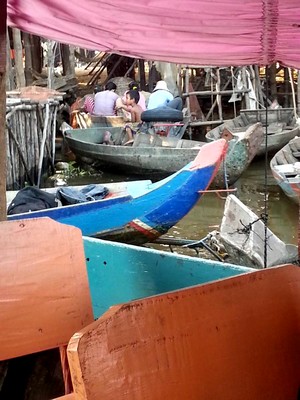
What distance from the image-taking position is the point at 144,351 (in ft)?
7.13

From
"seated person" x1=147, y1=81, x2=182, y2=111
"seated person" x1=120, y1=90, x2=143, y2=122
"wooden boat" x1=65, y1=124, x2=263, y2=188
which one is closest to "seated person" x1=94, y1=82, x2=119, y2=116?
"seated person" x1=120, y1=90, x2=143, y2=122

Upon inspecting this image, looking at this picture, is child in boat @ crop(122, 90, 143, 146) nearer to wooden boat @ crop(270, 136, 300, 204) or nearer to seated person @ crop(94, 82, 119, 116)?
seated person @ crop(94, 82, 119, 116)

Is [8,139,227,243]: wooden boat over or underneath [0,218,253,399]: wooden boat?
underneath

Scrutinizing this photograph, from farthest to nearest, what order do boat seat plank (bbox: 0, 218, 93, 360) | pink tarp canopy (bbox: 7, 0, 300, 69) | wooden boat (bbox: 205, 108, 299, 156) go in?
wooden boat (bbox: 205, 108, 299, 156), boat seat plank (bbox: 0, 218, 93, 360), pink tarp canopy (bbox: 7, 0, 300, 69)

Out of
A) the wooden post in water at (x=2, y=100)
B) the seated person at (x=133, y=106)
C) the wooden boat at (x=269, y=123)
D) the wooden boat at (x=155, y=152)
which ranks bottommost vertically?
the wooden boat at (x=155, y=152)

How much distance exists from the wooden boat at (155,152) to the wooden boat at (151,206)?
316cm

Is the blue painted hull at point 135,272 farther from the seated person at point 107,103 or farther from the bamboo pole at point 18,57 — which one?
the bamboo pole at point 18,57

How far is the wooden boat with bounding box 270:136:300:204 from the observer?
896cm

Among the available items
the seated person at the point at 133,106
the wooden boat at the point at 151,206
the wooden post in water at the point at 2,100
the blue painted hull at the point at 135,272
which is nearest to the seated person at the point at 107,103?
the seated person at the point at 133,106

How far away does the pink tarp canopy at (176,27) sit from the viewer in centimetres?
280

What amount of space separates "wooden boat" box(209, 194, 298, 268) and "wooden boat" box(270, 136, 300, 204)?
2.46m

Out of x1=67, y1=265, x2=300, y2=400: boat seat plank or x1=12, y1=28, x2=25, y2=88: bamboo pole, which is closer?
x1=67, y1=265, x2=300, y2=400: boat seat plank

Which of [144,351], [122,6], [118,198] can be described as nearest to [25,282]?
[144,351]

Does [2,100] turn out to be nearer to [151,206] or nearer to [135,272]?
[135,272]
